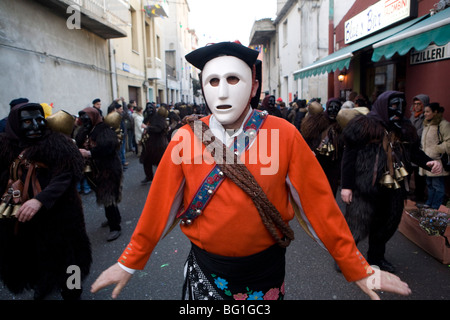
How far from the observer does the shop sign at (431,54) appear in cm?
596

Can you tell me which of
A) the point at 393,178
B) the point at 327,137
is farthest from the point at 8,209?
the point at 327,137

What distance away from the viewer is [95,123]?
4453mm

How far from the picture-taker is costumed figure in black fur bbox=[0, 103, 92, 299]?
264 cm

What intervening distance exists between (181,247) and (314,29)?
13.9 meters

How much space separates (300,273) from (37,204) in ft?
8.57

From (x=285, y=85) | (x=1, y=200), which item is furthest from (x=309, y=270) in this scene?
(x=285, y=85)

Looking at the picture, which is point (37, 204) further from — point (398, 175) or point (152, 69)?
point (152, 69)

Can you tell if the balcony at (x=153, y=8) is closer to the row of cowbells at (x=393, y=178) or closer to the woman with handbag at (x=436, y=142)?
the woman with handbag at (x=436, y=142)

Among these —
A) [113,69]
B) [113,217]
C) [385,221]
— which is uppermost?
[113,69]

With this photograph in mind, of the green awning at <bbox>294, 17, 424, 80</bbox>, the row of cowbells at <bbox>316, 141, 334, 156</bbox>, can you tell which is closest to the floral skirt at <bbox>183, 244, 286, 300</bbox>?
the row of cowbells at <bbox>316, 141, 334, 156</bbox>

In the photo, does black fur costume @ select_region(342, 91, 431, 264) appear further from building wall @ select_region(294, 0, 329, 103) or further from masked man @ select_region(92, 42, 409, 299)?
building wall @ select_region(294, 0, 329, 103)

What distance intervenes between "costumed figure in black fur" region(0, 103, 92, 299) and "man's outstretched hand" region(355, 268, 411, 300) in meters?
2.36

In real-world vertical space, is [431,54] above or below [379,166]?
above

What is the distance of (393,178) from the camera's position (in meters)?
3.02
